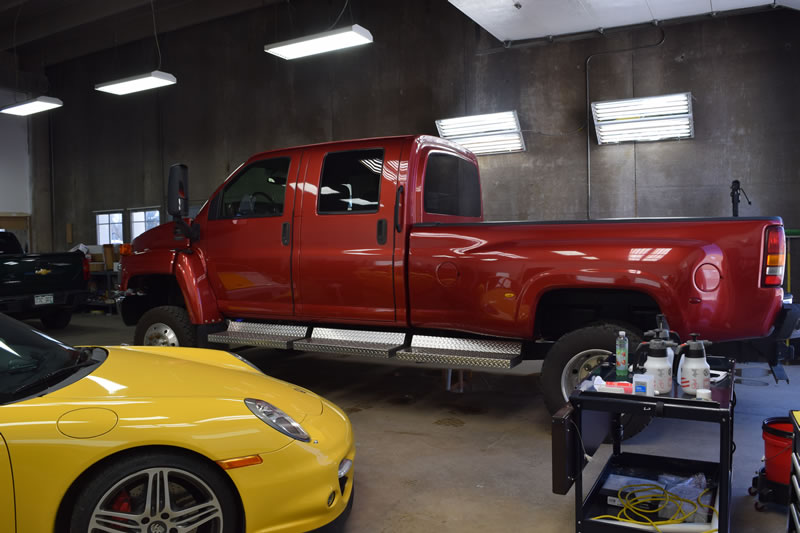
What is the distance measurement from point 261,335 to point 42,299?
560cm

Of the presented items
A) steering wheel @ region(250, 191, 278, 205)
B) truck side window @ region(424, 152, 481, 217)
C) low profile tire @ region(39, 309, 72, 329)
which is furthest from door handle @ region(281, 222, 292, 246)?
low profile tire @ region(39, 309, 72, 329)

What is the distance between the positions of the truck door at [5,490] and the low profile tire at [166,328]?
359 cm

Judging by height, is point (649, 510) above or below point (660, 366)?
below

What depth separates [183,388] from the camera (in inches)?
103

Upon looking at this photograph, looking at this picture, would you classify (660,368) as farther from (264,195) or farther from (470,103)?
(470,103)

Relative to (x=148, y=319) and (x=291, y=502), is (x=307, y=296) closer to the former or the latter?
(x=148, y=319)

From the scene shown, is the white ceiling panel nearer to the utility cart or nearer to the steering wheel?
the steering wheel

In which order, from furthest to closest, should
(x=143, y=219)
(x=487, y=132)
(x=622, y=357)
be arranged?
(x=143, y=219)
(x=487, y=132)
(x=622, y=357)

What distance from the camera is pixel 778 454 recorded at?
10.1 ft

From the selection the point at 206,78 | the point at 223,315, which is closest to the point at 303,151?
the point at 223,315

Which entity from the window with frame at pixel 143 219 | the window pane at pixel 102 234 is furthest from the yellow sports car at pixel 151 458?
the window pane at pixel 102 234

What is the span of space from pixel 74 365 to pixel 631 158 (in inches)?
291

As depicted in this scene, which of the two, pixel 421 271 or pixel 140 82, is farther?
pixel 140 82

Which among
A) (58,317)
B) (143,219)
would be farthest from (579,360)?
(143,219)
